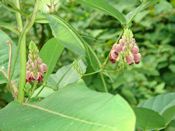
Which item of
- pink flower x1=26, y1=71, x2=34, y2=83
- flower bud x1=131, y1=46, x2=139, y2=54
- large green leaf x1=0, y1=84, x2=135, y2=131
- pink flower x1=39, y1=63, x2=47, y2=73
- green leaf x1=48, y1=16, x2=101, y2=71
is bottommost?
large green leaf x1=0, y1=84, x2=135, y2=131

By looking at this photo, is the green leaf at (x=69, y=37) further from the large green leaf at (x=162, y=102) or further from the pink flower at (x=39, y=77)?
the large green leaf at (x=162, y=102)

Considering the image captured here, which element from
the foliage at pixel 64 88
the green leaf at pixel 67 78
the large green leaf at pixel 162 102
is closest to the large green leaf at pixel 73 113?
the foliage at pixel 64 88

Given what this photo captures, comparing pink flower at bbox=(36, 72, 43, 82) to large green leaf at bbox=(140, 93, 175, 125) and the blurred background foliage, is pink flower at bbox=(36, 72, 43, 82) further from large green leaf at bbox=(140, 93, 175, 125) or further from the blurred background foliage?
the blurred background foliage

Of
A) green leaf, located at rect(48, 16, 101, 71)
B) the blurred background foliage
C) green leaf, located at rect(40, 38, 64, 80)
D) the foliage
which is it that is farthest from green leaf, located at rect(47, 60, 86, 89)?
the blurred background foliage

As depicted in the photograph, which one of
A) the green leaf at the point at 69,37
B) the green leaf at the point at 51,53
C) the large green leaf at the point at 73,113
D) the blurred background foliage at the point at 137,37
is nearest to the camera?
the large green leaf at the point at 73,113

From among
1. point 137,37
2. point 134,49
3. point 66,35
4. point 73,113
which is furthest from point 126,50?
point 137,37

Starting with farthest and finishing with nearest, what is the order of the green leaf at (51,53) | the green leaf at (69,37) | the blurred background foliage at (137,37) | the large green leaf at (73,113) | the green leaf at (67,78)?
the blurred background foliage at (137,37)
the green leaf at (67,78)
the green leaf at (51,53)
the green leaf at (69,37)
the large green leaf at (73,113)
